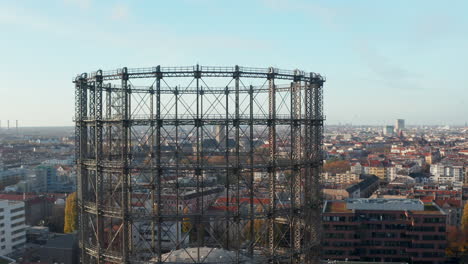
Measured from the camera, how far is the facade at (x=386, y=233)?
3975 centimetres

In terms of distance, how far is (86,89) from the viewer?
20.8 meters

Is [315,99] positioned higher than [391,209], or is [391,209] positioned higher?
[315,99]

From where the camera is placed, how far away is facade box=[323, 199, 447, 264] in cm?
3975

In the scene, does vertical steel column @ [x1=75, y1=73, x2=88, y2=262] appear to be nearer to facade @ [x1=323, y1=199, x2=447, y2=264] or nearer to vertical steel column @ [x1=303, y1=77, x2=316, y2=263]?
vertical steel column @ [x1=303, y1=77, x2=316, y2=263]

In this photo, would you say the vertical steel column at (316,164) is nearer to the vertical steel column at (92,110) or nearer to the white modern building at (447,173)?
the vertical steel column at (92,110)

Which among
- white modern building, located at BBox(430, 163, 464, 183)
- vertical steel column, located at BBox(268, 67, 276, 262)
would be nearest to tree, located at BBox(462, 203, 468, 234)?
vertical steel column, located at BBox(268, 67, 276, 262)

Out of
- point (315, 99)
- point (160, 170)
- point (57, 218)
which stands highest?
point (315, 99)

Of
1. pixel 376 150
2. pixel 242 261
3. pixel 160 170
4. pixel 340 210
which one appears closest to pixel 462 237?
pixel 340 210

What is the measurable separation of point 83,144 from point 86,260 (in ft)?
16.4

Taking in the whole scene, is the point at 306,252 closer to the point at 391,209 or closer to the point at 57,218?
the point at 391,209

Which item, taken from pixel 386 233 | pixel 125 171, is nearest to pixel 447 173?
pixel 386 233

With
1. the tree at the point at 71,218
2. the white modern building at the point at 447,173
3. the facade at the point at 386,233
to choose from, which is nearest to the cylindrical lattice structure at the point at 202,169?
the facade at the point at 386,233

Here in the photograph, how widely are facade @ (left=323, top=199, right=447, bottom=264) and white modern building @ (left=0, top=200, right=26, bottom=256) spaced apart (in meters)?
28.9

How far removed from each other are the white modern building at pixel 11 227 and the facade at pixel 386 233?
2891 centimetres
